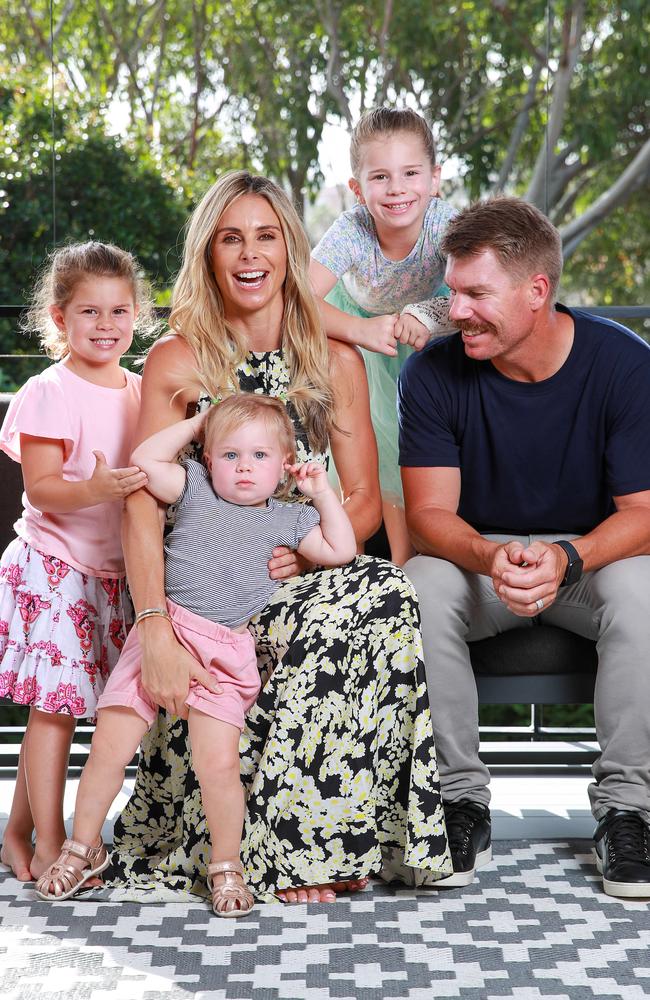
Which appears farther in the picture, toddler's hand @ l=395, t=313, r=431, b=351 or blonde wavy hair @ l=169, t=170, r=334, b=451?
toddler's hand @ l=395, t=313, r=431, b=351

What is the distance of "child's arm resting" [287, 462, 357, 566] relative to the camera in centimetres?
226

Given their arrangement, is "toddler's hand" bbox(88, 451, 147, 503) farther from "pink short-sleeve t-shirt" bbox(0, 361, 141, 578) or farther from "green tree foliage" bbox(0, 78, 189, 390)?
"green tree foliage" bbox(0, 78, 189, 390)

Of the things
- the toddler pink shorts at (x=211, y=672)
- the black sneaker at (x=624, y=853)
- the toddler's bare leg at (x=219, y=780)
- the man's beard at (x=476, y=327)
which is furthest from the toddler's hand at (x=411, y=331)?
the black sneaker at (x=624, y=853)

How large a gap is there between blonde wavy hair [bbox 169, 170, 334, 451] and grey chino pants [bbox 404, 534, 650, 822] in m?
0.41

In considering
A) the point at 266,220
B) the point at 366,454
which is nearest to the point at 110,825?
the point at 366,454

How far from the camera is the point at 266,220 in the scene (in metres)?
2.42

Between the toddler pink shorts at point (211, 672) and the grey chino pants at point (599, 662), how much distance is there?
36 centimetres

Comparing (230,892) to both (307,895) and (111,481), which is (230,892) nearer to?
(307,895)

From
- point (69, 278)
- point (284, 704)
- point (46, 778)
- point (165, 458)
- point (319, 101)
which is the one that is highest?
point (319, 101)

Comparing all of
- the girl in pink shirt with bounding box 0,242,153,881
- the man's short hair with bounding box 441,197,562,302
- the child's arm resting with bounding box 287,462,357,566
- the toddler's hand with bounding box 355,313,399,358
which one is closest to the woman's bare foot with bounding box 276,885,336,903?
the girl in pink shirt with bounding box 0,242,153,881

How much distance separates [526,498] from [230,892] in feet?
3.28

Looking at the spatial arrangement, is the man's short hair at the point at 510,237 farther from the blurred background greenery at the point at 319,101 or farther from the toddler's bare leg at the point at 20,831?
the blurred background greenery at the point at 319,101

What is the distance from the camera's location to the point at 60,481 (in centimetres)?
231

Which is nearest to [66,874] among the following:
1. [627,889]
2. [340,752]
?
[340,752]
